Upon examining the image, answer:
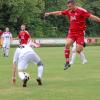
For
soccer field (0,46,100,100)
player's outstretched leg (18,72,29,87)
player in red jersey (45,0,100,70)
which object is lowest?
soccer field (0,46,100,100)

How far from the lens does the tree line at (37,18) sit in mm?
75631

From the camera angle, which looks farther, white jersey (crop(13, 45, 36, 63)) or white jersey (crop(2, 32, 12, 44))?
white jersey (crop(2, 32, 12, 44))

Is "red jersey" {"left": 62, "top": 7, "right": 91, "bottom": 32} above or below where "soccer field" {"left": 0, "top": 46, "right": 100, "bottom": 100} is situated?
above

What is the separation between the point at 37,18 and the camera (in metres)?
82.3

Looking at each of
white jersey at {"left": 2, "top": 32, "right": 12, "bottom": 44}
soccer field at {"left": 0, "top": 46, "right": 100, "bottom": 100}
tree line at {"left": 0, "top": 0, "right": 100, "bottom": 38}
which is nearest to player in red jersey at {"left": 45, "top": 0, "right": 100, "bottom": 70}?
soccer field at {"left": 0, "top": 46, "right": 100, "bottom": 100}

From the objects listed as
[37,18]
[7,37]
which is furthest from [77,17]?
[37,18]

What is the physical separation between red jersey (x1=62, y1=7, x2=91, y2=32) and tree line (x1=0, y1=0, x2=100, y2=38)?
51.9 metres

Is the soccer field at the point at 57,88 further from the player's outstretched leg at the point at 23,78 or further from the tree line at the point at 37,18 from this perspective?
the tree line at the point at 37,18

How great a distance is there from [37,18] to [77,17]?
64.0 m

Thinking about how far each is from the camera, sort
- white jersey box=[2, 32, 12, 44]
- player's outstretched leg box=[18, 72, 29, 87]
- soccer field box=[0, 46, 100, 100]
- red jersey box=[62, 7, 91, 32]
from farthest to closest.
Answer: white jersey box=[2, 32, 12, 44] → red jersey box=[62, 7, 91, 32] → player's outstretched leg box=[18, 72, 29, 87] → soccer field box=[0, 46, 100, 100]

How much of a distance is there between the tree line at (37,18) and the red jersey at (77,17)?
170 ft

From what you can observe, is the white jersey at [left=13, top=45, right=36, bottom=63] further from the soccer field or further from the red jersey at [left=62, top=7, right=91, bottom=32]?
the red jersey at [left=62, top=7, right=91, bottom=32]

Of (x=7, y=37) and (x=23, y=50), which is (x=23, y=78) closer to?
(x=23, y=50)

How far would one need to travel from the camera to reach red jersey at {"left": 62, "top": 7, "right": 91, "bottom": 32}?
18.2 metres
